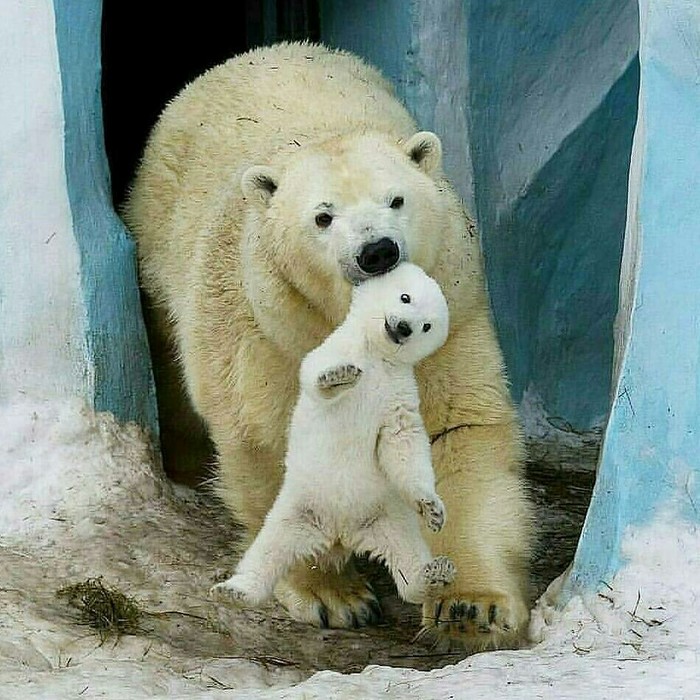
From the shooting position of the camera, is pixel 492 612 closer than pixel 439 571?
No

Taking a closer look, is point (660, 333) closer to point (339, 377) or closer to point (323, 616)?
point (339, 377)

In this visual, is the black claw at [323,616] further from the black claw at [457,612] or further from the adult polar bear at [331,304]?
the black claw at [457,612]

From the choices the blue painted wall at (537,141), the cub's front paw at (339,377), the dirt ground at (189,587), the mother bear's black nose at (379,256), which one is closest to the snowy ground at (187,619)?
the dirt ground at (189,587)

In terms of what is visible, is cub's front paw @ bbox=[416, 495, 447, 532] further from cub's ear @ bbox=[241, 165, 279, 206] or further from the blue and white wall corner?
the blue and white wall corner

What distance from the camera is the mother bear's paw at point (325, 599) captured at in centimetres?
383

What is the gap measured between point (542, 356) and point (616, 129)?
900 mm

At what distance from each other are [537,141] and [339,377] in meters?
2.60

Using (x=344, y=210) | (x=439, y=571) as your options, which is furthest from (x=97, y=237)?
(x=439, y=571)

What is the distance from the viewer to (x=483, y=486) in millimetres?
3744

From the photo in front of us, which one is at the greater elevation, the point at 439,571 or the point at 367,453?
the point at 367,453

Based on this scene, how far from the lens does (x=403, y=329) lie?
9.81ft

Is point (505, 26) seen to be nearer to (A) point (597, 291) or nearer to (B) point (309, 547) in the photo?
(A) point (597, 291)

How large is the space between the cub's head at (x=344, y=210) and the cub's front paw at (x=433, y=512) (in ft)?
1.78

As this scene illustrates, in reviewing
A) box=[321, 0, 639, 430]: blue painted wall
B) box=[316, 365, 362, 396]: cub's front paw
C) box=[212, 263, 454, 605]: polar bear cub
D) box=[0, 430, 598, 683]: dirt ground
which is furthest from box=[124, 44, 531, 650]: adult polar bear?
box=[321, 0, 639, 430]: blue painted wall
